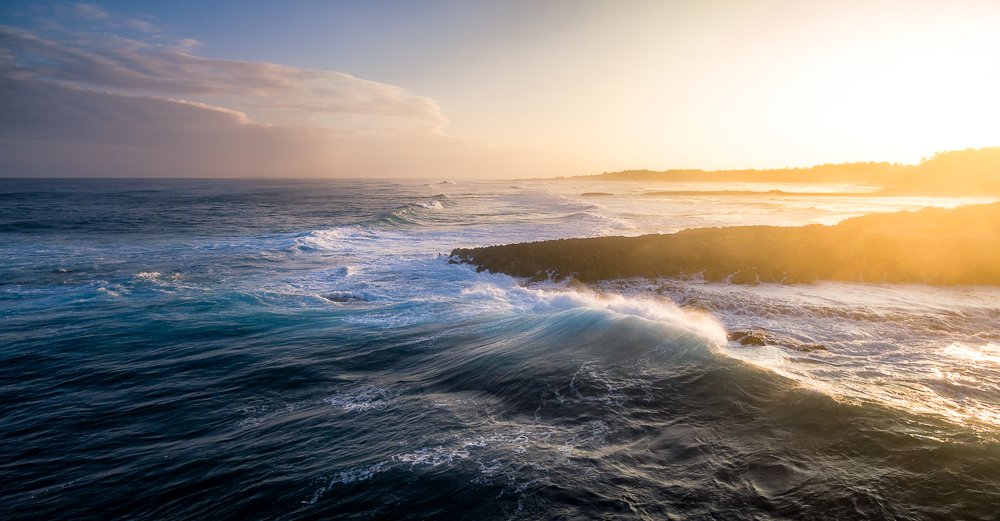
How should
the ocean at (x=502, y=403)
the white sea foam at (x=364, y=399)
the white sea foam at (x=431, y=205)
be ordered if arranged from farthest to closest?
the white sea foam at (x=431, y=205)
the white sea foam at (x=364, y=399)
the ocean at (x=502, y=403)

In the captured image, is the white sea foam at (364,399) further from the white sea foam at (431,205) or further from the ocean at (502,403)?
the white sea foam at (431,205)

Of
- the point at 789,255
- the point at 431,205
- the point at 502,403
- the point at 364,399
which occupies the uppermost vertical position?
the point at 431,205

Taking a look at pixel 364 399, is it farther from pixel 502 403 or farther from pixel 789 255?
pixel 789 255

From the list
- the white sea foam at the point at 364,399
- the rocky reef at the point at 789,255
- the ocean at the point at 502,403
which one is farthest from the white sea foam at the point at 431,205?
the white sea foam at the point at 364,399

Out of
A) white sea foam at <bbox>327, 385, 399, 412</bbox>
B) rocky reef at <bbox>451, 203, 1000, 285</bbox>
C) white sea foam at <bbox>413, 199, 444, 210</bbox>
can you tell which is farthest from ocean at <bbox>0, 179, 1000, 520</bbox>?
white sea foam at <bbox>413, 199, 444, 210</bbox>

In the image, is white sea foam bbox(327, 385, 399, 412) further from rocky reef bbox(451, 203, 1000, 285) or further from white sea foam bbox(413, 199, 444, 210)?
white sea foam bbox(413, 199, 444, 210)

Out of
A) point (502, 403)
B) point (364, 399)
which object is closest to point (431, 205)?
point (364, 399)
